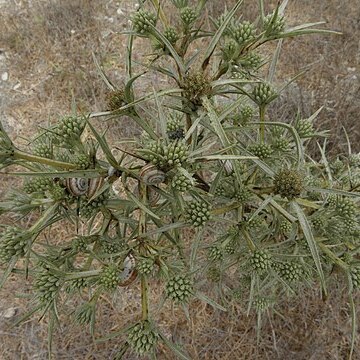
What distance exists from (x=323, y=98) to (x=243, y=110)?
223 cm

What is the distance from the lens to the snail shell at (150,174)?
0.98 metres

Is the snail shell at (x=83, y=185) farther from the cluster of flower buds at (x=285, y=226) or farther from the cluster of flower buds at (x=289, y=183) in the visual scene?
the cluster of flower buds at (x=285, y=226)

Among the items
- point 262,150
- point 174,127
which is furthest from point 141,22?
point 262,150

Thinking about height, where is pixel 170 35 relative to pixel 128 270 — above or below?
above

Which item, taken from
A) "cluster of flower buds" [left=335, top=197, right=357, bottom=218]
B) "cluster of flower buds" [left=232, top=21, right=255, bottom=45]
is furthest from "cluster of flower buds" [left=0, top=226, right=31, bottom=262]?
"cluster of flower buds" [left=335, top=197, right=357, bottom=218]

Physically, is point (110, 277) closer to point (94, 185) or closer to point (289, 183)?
point (94, 185)

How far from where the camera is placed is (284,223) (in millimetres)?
1545

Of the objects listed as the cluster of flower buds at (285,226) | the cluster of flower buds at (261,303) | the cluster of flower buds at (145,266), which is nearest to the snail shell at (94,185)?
the cluster of flower buds at (145,266)

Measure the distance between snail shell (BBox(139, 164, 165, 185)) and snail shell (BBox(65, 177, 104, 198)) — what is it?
0.44 ft

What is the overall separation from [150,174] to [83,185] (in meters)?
0.20

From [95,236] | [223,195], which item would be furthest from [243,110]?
[95,236]

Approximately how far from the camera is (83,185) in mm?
1080

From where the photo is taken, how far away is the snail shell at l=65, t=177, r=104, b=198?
1058mm

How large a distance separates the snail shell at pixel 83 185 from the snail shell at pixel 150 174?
13cm
